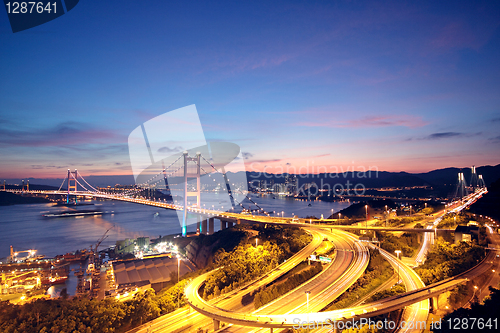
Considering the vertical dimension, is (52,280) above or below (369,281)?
below

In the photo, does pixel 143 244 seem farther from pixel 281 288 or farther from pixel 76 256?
pixel 281 288

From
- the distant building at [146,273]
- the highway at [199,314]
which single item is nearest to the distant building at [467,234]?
the highway at [199,314]

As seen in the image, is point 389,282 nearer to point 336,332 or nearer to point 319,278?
point 319,278

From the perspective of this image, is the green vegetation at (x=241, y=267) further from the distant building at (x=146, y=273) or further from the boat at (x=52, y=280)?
the boat at (x=52, y=280)

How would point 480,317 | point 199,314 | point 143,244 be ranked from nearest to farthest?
point 480,317 → point 199,314 → point 143,244

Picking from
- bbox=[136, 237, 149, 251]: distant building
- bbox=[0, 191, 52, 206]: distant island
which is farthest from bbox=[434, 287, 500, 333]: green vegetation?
bbox=[0, 191, 52, 206]: distant island

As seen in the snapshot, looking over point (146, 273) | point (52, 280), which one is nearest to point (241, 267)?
point (146, 273)

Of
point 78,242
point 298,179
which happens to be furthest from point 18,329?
point 298,179
